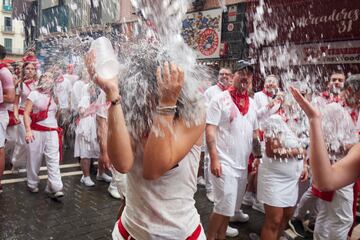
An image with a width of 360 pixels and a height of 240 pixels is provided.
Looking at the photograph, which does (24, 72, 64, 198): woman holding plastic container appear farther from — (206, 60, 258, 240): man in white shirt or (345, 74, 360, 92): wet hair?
(345, 74, 360, 92): wet hair

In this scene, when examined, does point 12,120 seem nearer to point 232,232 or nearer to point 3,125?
point 3,125

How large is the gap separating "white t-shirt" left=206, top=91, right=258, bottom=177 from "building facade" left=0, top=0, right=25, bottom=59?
65.3m

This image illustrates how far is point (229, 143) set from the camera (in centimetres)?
369

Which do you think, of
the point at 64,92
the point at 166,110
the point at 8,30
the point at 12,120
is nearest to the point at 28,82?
the point at 12,120

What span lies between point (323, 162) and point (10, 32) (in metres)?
72.3

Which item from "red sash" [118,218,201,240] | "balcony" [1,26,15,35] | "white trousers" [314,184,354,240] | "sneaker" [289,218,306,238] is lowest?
"sneaker" [289,218,306,238]

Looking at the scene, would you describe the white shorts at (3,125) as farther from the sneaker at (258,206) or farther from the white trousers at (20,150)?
the sneaker at (258,206)

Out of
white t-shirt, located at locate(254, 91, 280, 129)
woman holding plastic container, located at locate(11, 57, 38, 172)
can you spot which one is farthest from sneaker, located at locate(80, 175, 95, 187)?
white t-shirt, located at locate(254, 91, 280, 129)

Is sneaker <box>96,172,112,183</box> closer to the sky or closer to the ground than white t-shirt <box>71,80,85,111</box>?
closer to the ground

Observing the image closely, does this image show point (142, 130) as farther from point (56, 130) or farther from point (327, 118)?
point (56, 130)

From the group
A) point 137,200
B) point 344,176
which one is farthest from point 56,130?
point 344,176

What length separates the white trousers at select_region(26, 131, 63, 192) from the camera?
4906 mm

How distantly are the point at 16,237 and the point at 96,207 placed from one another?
116cm

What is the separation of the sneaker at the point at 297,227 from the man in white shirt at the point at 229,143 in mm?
969
